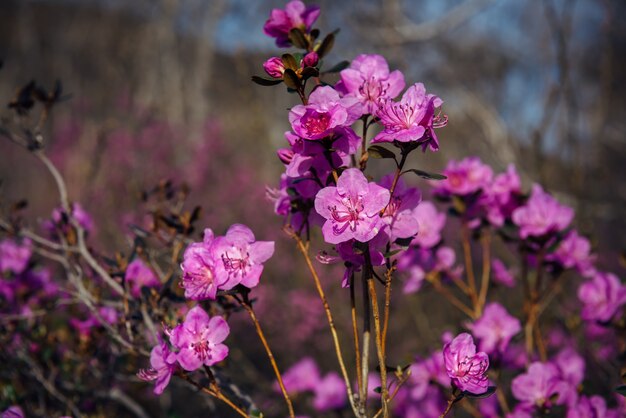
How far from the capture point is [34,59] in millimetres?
17984

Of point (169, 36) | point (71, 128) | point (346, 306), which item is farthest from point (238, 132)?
point (346, 306)

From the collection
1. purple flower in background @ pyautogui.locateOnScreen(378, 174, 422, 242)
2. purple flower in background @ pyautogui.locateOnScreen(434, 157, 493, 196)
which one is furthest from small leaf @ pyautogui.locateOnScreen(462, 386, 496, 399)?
purple flower in background @ pyautogui.locateOnScreen(434, 157, 493, 196)

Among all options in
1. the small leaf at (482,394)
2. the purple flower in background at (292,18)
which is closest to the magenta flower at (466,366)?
the small leaf at (482,394)

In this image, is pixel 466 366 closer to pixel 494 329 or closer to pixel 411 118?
pixel 411 118

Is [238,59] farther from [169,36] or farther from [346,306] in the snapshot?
[169,36]

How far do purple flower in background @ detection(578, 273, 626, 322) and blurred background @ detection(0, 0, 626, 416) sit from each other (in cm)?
15

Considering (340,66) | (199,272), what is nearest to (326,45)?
(340,66)

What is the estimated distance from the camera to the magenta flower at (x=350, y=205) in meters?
0.92

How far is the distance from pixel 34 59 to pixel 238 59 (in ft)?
58.1

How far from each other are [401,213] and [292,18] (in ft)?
1.63

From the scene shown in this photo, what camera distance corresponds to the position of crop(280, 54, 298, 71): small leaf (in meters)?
0.92

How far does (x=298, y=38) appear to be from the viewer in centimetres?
107

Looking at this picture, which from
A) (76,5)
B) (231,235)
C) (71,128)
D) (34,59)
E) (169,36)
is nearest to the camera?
(231,235)

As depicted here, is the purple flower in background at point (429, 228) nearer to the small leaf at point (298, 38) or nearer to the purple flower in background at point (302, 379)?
the small leaf at point (298, 38)
